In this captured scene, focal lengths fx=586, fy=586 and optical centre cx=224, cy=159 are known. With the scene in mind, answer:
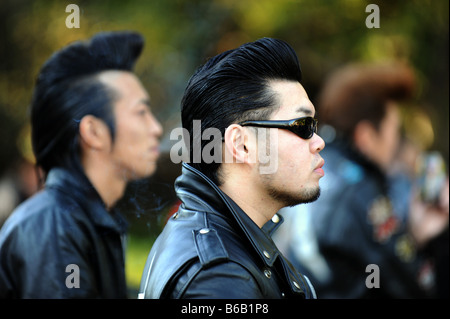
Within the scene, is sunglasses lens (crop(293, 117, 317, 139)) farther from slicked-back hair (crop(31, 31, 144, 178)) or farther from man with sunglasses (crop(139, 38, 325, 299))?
slicked-back hair (crop(31, 31, 144, 178))

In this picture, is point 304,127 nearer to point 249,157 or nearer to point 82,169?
point 249,157

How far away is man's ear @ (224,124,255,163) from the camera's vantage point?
199 centimetres

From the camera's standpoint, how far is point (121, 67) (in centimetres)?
320

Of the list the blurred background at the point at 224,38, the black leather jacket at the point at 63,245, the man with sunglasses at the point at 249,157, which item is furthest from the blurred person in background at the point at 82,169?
the man with sunglasses at the point at 249,157

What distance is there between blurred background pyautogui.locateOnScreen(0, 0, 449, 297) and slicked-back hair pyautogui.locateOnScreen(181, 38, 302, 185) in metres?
1.68

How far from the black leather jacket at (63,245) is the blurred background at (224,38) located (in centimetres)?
106

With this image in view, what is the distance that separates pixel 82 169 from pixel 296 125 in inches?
58.6

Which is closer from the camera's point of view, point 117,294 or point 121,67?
point 117,294

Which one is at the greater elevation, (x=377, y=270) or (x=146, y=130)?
(x=146, y=130)

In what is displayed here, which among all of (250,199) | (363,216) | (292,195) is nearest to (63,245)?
(250,199)

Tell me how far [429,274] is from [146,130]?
9.25 ft
